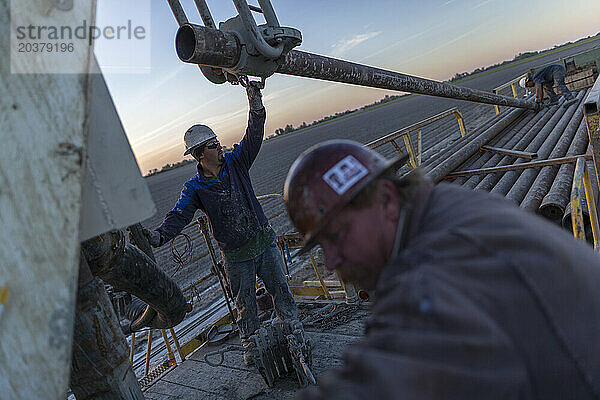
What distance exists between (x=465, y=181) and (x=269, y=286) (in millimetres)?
4680

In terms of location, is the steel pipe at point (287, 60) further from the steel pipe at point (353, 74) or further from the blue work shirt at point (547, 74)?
the blue work shirt at point (547, 74)

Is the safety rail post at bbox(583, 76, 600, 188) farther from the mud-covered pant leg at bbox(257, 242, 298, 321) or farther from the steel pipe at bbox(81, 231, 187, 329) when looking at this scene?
the steel pipe at bbox(81, 231, 187, 329)

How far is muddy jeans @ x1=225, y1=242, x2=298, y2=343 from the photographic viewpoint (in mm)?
4250

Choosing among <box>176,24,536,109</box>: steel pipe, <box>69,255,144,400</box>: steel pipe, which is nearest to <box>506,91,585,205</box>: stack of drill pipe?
<box>176,24,536,109</box>: steel pipe

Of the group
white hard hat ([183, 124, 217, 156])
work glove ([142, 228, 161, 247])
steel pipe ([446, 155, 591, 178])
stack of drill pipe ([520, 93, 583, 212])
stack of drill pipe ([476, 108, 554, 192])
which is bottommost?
stack of drill pipe ([520, 93, 583, 212])

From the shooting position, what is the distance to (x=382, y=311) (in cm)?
105

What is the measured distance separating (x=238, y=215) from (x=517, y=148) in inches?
286

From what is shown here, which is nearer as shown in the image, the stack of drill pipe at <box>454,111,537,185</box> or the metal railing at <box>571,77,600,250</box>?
the metal railing at <box>571,77,600,250</box>

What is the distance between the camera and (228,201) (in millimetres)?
4098

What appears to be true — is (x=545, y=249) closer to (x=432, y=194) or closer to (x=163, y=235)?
(x=432, y=194)

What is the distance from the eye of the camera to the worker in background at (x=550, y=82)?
13.1 metres

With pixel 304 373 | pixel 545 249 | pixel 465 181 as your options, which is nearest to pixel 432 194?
pixel 545 249

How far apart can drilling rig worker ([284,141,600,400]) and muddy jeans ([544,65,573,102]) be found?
47.7 ft

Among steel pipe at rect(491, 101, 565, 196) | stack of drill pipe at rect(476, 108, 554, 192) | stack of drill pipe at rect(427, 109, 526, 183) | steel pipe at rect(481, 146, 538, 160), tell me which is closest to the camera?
steel pipe at rect(491, 101, 565, 196)
